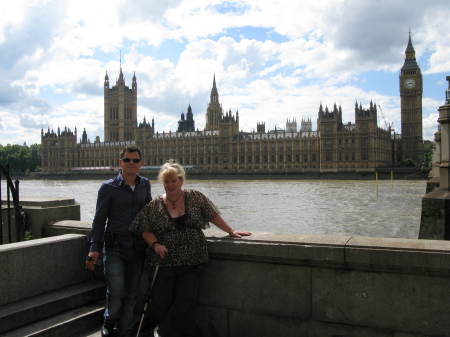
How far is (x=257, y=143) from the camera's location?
94938 millimetres

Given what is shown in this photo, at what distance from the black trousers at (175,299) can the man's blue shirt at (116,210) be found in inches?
18.1

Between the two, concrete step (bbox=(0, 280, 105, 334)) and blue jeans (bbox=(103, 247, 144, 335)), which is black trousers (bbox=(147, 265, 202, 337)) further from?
concrete step (bbox=(0, 280, 105, 334))

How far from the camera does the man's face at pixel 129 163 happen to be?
3.96 meters

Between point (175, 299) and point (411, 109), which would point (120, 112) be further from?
point (175, 299)

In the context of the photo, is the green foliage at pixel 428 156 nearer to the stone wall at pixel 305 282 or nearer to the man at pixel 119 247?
the stone wall at pixel 305 282

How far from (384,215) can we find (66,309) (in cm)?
1721

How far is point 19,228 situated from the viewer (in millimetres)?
4707

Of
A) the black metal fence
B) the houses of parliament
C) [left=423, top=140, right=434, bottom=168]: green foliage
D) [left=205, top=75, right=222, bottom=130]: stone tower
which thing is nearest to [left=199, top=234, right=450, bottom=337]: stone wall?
the black metal fence

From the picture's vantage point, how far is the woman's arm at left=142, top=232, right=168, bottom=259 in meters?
3.47

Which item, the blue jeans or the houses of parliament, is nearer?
the blue jeans

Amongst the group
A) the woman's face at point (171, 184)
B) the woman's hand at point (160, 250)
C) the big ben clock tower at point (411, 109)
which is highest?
the big ben clock tower at point (411, 109)

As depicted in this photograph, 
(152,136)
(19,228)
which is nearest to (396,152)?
(152,136)

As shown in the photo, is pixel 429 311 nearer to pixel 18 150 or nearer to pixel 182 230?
pixel 182 230

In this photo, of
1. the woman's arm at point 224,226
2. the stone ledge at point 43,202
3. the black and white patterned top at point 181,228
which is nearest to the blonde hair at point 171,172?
the black and white patterned top at point 181,228
